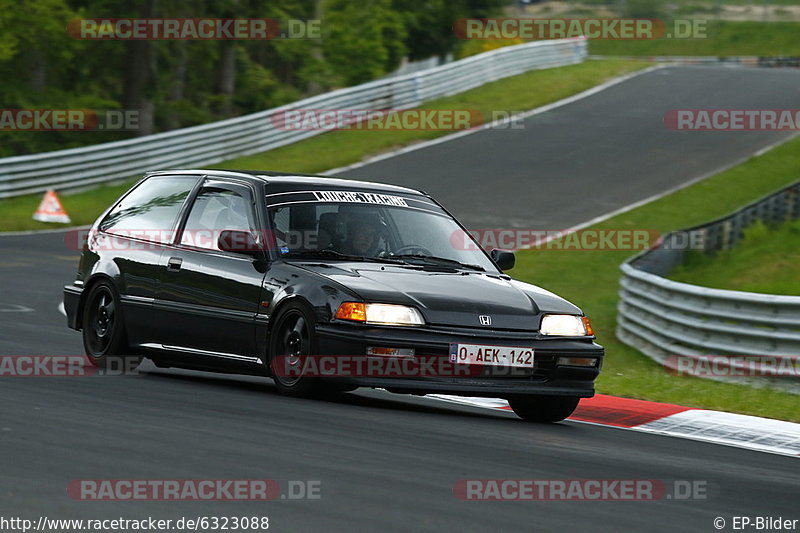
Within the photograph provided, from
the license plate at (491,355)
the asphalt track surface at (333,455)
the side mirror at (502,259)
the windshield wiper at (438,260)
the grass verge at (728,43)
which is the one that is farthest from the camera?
the grass verge at (728,43)

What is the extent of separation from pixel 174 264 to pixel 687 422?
352 centimetres

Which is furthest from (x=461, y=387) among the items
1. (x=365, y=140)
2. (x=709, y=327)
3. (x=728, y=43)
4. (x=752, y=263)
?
(x=728, y=43)

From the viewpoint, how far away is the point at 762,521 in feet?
18.0

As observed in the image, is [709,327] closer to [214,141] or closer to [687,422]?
[687,422]

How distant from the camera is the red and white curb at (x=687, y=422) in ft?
27.1

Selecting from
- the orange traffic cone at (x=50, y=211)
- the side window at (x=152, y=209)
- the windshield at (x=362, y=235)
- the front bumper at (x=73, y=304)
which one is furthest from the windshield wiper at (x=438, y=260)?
the orange traffic cone at (x=50, y=211)

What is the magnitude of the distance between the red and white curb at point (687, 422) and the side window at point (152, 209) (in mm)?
2236

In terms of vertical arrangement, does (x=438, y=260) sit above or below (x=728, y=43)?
below

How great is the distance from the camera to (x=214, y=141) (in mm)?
30375

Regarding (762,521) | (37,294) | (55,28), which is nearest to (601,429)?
(762,521)

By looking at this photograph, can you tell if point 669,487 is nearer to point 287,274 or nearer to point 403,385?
point 403,385

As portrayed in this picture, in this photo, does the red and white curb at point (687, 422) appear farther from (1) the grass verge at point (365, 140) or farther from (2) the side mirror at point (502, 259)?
(1) the grass verge at point (365, 140)

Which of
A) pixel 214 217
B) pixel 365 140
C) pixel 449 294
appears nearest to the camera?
pixel 449 294

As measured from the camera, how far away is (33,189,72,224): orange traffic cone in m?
24.4
